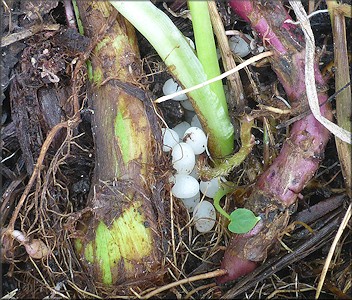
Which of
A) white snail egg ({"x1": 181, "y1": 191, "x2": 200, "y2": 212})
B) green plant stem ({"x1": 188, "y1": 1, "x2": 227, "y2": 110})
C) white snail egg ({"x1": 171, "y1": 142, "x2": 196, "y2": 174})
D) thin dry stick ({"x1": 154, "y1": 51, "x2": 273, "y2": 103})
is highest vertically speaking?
green plant stem ({"x1": 188, "y1": 1, "x2": 227, "y2": 110})

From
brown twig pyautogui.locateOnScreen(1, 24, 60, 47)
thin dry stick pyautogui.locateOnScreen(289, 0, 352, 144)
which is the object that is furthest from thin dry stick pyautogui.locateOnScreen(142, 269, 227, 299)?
brown twig pyautogui.locateOnScreen(1, 24, 60, 47)

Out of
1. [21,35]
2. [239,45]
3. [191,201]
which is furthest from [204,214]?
[21,35]

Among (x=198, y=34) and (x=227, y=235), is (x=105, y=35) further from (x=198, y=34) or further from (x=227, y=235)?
(x=227, y=235)

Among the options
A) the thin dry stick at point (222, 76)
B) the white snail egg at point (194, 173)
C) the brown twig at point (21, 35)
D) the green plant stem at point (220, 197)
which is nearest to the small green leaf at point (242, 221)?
the green plant stem at point (220, 197)

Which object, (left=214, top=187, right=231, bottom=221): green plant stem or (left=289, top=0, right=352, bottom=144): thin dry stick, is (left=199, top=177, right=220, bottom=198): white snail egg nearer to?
(left=214, top=187, right=231, bottom=221): green plant stem

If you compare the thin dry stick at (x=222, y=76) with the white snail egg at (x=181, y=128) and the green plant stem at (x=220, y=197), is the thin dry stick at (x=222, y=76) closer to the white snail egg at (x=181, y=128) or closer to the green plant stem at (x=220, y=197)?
the white snail egg at (x=181, y=128)

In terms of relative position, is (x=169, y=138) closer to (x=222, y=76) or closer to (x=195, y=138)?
(x=195, y=138)
